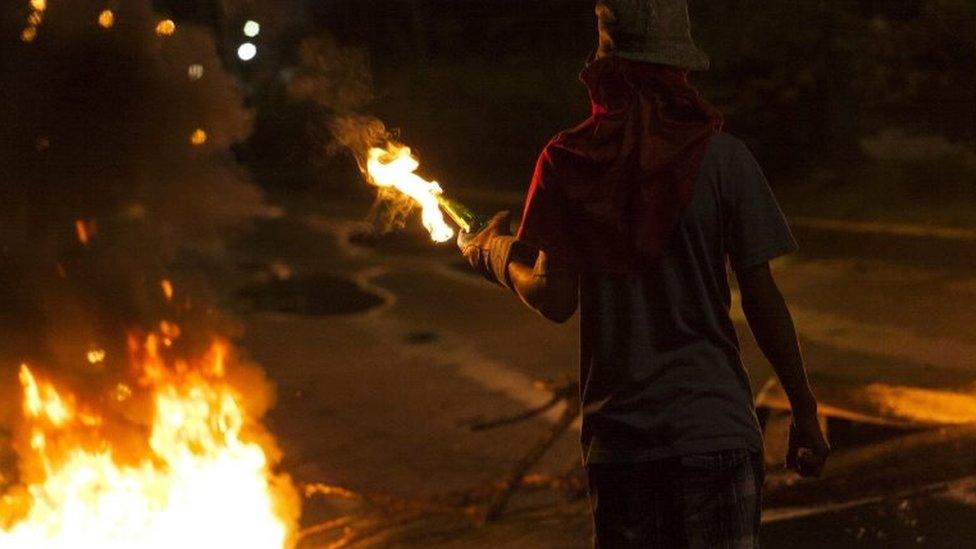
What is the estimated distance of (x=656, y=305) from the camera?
2510 millimetres

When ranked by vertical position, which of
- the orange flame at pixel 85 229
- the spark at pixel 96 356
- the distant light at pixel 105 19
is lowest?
the spark at pixel 96 356

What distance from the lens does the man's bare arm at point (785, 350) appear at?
2.52 meters

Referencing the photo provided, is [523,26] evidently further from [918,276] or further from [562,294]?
[562,294]

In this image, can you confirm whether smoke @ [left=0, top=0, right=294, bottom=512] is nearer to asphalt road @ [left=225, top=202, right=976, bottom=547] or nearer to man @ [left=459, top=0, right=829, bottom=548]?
asphalt road @ [left=225, top=202, right=976, bottom=547]

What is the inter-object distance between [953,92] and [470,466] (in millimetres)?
7621

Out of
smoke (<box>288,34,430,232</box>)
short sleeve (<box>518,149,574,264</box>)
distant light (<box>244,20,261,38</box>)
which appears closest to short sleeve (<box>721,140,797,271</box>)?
short sleeve (<box>518,149,574,264</box>)

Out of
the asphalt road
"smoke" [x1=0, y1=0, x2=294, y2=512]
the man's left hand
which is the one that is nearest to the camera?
the man's left hand

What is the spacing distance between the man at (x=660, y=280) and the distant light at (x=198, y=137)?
187 cm

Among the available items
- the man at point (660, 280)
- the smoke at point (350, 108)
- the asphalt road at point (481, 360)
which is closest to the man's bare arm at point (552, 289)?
the man at point (660, 280)

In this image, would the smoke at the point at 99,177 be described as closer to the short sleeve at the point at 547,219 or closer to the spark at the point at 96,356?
the spark at the point at 96,356

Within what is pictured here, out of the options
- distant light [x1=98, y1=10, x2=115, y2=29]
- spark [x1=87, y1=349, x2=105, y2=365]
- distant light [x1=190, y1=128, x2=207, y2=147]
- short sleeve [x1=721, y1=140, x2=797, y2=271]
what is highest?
distant light [x1=98, y1=10, x2=115, y2=29]

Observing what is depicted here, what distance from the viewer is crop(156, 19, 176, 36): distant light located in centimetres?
402

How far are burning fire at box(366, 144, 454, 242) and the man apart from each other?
71 centimetres

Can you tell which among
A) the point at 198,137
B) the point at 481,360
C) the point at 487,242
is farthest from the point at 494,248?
Result: the point at 481,360
